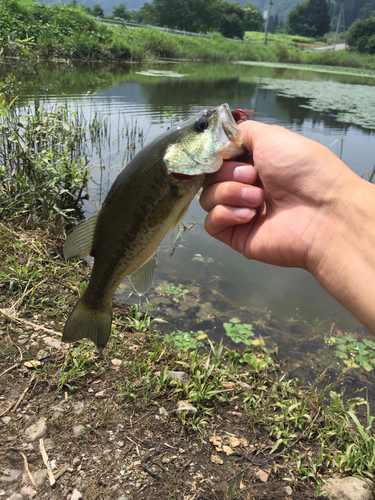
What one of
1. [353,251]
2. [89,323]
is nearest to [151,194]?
[89,323]

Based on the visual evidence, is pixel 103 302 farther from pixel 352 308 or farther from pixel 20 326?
pixel 20 326

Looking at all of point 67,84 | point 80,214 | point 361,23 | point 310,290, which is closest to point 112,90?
point 67,84

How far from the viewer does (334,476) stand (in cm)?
230

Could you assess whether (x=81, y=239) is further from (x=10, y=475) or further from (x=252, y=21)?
(x=252, y=21)

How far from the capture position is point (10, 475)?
6.41 feet

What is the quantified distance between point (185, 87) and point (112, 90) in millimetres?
5002

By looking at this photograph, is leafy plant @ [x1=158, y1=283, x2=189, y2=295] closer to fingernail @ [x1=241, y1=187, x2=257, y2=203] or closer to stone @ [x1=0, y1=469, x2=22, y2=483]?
stone @ [x1=0, y1=469, x2=22, y2=483]

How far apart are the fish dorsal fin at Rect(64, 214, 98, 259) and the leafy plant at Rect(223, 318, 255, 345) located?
262cm

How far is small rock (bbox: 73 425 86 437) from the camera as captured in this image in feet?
7.44

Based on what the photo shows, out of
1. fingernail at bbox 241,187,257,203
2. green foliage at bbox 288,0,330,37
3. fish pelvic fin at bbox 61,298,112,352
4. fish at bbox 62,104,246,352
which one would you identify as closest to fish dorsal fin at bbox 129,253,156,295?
fish at bbox 62,104,246,352

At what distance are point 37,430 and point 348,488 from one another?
6.93 feet

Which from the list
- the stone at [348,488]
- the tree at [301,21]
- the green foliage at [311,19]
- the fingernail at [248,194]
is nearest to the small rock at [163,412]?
the stone at [348,488]

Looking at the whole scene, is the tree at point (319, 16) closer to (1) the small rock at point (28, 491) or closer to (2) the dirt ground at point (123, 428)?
(2) the dirt ground at point (123, 428)

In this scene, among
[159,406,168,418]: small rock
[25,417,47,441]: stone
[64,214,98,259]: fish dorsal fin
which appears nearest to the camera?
[64,214,98,259]: fish dorsal fin
